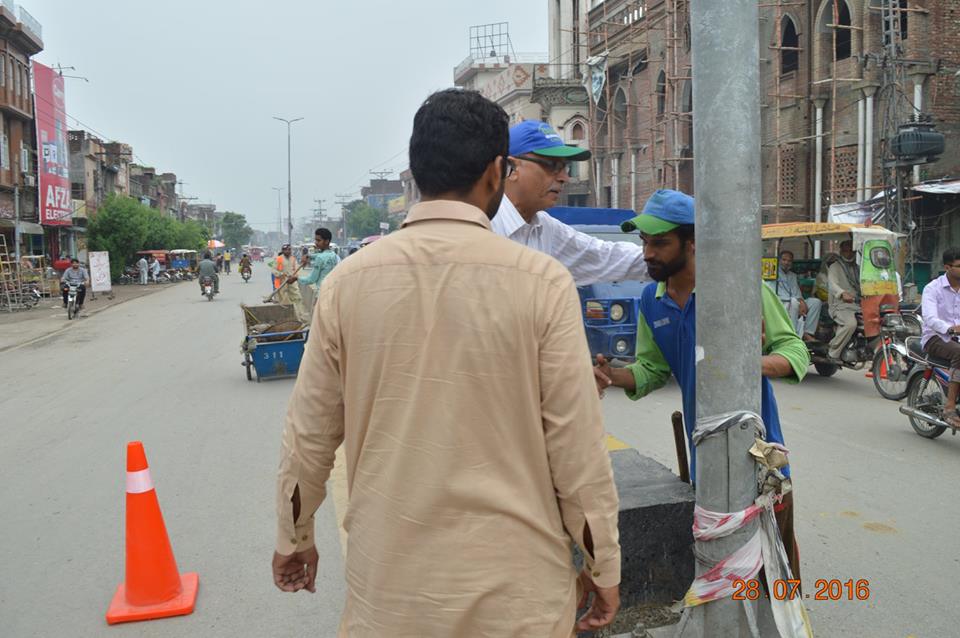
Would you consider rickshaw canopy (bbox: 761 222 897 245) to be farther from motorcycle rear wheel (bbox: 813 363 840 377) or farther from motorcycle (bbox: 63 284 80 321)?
motorcycle (bbox: 63 284 80 321)

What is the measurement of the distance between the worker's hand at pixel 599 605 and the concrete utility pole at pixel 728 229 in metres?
1.01

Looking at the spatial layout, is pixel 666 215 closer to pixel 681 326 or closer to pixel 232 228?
pixel 681 326

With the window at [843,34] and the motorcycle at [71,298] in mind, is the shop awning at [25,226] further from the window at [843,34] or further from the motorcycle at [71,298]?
the window at [843,34]

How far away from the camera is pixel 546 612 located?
1.75 meters

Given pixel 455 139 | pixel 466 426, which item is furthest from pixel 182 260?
pixel 466 426

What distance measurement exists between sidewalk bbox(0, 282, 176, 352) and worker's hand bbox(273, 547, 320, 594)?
1658cm

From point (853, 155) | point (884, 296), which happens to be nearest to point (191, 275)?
point (853, 155)

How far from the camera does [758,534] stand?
2783 mm

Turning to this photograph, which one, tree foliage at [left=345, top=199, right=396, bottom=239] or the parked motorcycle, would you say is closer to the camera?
the parked motorcycle

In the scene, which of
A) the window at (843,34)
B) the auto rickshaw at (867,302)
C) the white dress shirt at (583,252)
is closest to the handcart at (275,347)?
the auto rickshaw at (867,302)

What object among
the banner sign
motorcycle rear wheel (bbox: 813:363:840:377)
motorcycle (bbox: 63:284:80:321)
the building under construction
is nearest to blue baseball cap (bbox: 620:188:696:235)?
motorcycle rear wheel (bbox: 813:363:840:377)

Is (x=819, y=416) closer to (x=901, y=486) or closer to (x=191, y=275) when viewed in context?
(x=901, y=486)

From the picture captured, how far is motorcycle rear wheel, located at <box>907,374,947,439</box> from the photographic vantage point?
7.15 metres

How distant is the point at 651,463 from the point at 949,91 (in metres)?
17.7
